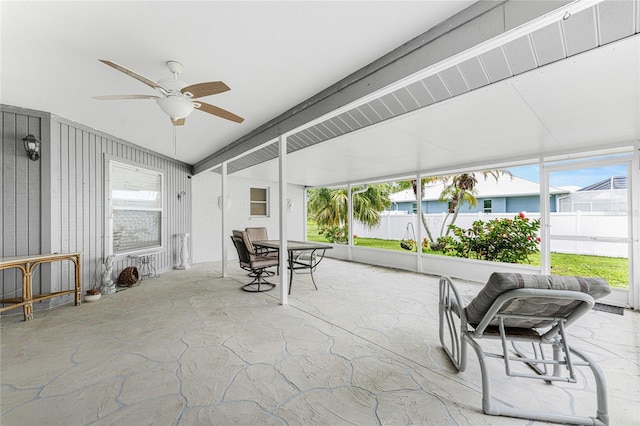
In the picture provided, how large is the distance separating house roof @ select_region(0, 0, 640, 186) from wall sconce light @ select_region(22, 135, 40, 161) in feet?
1.36

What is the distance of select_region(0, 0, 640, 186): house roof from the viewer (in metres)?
1.68

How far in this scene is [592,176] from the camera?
412 cm

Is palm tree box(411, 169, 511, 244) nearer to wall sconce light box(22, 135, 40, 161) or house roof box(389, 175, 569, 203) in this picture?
house roof box(389, 175, 569, 203)

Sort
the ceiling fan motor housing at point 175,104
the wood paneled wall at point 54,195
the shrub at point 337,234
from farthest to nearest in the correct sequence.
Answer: the shrub at point 337,234 → the wood paneled wall at point 54,195 → the ceiling fan motor housing at point 175,104

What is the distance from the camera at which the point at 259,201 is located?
28.1 ft

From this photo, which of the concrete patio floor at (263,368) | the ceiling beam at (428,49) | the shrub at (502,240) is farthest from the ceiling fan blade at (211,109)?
the shrub at (502,240)

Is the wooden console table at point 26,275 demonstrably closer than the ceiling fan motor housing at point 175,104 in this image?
No

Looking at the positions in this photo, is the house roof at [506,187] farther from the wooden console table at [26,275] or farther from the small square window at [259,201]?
the wooden console table at [26,275]

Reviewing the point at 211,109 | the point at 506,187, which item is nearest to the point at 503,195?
the point at 506,187

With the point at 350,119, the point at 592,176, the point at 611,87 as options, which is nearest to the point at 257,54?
the point at 350,119

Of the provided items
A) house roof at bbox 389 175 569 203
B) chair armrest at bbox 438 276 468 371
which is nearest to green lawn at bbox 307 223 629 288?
chair armrest at bbox 438 276 468 371

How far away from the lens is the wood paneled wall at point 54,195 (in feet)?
11.2

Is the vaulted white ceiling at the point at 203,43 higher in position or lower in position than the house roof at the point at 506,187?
higher

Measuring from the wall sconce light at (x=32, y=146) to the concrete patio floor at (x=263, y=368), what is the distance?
2053mm
